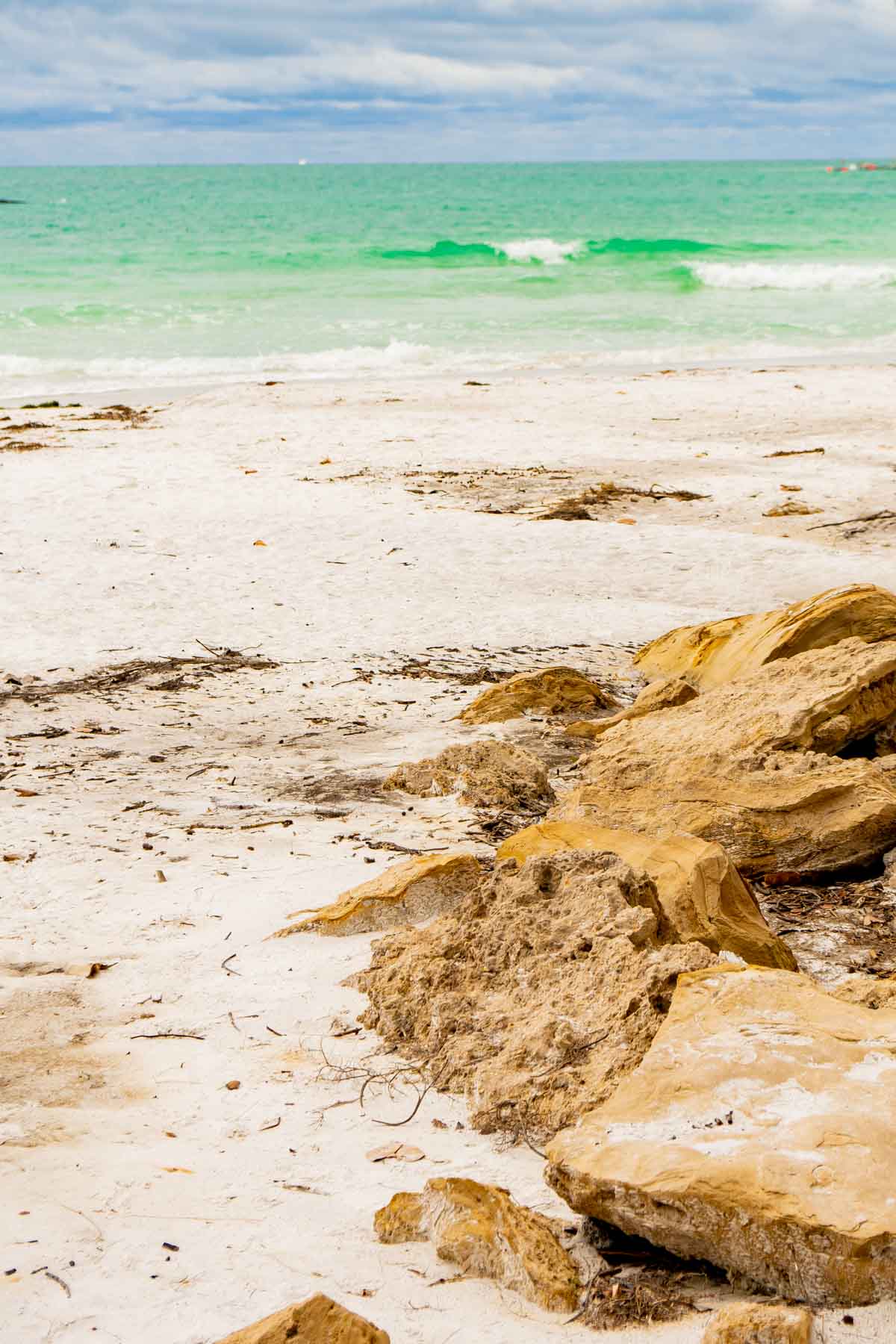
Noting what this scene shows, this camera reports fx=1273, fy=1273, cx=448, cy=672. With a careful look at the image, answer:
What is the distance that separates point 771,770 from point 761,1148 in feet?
6.39

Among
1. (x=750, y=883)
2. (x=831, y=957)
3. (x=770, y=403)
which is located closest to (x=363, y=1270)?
(x=831, y=957)

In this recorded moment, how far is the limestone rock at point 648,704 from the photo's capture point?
4980mm

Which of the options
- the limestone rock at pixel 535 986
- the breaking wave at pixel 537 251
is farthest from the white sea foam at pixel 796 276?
the limestone rock at pixel 535 986

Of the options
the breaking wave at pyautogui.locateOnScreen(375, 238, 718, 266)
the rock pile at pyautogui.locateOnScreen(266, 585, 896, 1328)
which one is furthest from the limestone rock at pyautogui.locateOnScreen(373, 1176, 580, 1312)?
the breaking wave at pyautogui.locateOnScreen(375, 238, 718, 266)

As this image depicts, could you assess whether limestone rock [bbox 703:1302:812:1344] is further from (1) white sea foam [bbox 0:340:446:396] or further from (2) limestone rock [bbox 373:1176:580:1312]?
(1) white sea foam [bbox 0:340:446:396]

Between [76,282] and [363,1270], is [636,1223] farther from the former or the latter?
[76,282]

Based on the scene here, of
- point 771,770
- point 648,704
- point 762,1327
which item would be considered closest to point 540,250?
point 648,704

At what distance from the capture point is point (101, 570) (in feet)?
24.9

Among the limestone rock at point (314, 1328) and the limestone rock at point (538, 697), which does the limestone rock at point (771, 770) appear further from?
the limestone rock at point (314, 1328)

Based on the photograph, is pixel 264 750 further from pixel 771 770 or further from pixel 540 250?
pixel 540 250

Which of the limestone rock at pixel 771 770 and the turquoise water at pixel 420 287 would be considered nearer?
the limestone rock at pixel 771 770

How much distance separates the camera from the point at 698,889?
308cm

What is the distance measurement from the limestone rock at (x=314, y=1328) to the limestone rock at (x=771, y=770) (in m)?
2.07

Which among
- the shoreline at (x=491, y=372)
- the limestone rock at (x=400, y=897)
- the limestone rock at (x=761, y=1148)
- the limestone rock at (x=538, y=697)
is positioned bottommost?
the limestone rock at (x=538, y=697)
